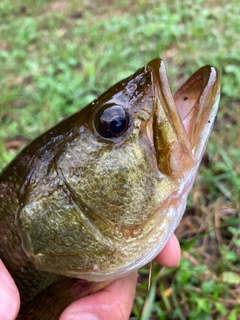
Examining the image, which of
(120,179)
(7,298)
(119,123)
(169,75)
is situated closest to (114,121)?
(119,123)

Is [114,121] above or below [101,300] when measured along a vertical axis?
above

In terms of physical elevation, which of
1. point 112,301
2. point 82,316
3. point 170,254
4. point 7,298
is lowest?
point 170,254

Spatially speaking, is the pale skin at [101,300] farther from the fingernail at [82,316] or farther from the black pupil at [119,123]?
the black pupil at [119,123]

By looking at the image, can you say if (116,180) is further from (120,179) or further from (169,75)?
(169,75)

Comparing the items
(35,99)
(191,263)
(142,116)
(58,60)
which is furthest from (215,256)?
(58,60)

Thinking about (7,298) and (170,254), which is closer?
(7,298)
